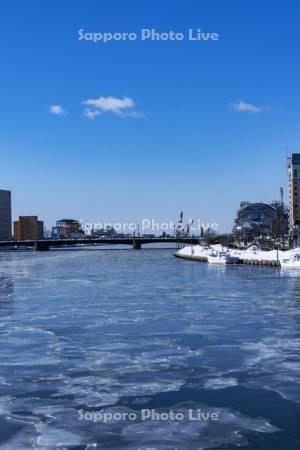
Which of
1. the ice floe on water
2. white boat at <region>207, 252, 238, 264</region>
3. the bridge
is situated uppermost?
the bridge

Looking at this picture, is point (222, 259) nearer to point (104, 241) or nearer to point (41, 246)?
point (104, 241)

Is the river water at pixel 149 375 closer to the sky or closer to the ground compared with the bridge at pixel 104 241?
closer to the ground

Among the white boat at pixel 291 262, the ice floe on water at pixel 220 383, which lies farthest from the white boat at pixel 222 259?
the ice floe on water at pixel 220 383

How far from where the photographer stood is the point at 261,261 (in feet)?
284

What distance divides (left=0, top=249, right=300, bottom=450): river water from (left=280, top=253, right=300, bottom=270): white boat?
121ft

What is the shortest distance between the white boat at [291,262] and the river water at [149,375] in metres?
37.0

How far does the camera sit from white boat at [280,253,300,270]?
73.1 meters

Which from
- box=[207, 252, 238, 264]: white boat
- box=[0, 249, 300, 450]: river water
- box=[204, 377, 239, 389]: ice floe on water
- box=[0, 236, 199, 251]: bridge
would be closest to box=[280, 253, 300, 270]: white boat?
box=[207, 252, 238, 264]: white boat

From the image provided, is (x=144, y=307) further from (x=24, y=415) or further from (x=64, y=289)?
(x=24, y=415)

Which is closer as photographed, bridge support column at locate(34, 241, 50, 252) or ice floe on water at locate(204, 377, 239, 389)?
ice floe on water at locate(204, 377, 239, 389)

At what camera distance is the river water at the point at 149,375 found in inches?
528

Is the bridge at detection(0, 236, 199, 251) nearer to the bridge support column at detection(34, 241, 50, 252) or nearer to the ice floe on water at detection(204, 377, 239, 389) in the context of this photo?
the bridge support column at detection(34, 241, 50, 252)

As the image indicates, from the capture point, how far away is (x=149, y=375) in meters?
18.7

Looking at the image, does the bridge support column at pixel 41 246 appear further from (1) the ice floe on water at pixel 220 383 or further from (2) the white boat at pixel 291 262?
(1) the ice floe on water at pixel 220 383
